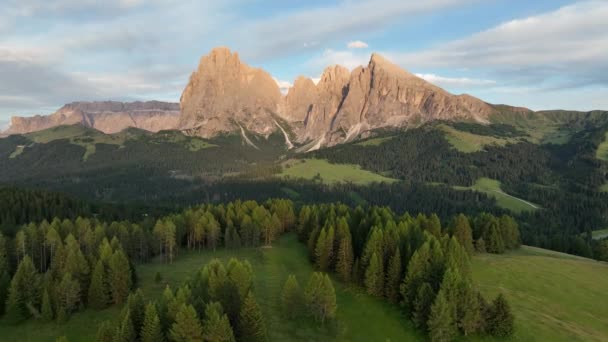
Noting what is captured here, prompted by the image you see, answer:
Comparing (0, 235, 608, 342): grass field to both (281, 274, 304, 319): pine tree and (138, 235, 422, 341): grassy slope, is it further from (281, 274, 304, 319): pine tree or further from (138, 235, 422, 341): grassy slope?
(281, 274, 304, 319): pine tree

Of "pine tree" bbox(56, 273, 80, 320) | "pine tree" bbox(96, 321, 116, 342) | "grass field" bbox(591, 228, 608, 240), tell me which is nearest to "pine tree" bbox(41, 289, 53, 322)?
"pine tree" bbox(56, 273, 80, 320)

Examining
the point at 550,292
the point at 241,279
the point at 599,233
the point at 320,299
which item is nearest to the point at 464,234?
the point at 550,292

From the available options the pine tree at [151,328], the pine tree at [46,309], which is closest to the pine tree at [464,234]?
the pine tree at [151,328]

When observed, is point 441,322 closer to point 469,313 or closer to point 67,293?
point 469,313

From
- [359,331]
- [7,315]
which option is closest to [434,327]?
[359,331]

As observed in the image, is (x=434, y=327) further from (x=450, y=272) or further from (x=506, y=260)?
(x=506, y=260)
